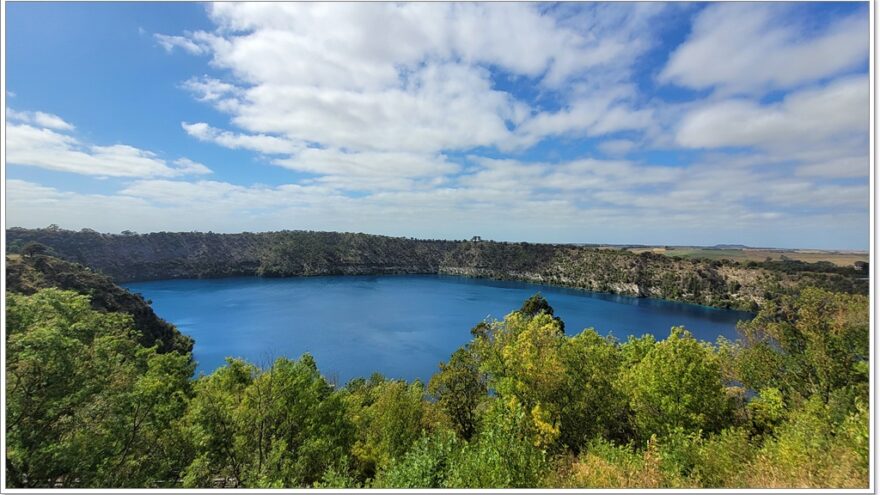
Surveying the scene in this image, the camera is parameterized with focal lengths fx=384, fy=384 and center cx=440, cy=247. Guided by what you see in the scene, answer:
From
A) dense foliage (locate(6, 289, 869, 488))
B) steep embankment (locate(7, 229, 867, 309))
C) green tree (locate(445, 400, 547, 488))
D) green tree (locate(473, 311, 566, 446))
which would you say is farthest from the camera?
steep embankment (locate(7, 229, 867, 309))

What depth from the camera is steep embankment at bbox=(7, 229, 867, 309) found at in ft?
349

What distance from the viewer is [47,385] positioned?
9008 millimetres

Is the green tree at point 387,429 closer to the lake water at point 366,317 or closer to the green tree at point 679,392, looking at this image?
the green tree at point 679,392

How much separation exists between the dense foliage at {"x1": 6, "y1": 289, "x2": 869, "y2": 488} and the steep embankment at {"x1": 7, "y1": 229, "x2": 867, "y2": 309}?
77.0 meters

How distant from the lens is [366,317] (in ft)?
276

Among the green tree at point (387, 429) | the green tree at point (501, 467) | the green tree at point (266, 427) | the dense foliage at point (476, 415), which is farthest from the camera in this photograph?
the green tree at point (387, 429)

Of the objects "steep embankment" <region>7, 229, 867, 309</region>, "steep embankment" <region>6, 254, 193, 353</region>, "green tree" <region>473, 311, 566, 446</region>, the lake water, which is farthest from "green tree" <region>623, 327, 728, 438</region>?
"steep embankment" <region>7, 229, 867, 309</region>

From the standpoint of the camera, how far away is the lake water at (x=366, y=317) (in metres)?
56.7

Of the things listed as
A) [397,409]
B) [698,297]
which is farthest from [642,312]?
[397,409]

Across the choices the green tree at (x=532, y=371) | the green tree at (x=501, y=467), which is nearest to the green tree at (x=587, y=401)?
the green tree at (x=532, y=371)

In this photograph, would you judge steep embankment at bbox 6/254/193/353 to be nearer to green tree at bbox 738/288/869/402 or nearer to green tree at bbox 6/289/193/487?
green tree at bbox 6/289/193/487

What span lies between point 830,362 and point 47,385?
28.9 m

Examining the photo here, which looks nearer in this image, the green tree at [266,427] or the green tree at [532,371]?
the green tree at [266,427]

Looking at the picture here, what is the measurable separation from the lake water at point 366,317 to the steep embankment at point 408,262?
876 cm
